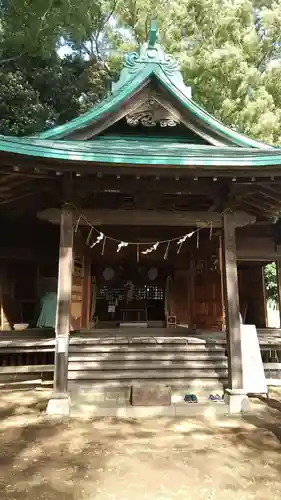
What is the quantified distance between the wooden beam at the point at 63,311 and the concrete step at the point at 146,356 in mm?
838

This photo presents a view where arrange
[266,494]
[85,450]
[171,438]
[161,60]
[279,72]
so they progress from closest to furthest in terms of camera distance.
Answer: [266,494], [85,450], [171,438], [161,60], [279,72]

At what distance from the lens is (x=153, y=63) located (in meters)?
8.80

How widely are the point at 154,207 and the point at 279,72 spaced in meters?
13.7

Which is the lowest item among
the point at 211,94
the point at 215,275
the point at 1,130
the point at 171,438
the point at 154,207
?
the point at 171,438

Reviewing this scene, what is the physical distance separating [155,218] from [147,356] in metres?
3.02

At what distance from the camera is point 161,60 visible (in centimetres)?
899

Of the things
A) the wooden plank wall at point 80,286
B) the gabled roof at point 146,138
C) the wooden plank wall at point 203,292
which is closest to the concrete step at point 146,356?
the wooden plank wall at point 80,286

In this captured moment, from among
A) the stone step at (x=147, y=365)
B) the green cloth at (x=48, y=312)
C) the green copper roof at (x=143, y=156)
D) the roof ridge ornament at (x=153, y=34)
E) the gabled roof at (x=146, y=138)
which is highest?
the roof ridge ornament at (x=153, y=34)

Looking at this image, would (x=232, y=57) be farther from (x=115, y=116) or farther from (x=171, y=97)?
(x=115, y=116)

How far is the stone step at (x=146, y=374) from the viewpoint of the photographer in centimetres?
751

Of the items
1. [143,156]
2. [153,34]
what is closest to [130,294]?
[143,156]

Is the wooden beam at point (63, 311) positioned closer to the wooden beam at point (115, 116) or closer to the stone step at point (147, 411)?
the stone step at point (147, 411)

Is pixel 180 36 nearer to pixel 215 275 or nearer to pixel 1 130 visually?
pixel 1 130

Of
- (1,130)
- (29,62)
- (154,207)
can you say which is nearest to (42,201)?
(154,207)
